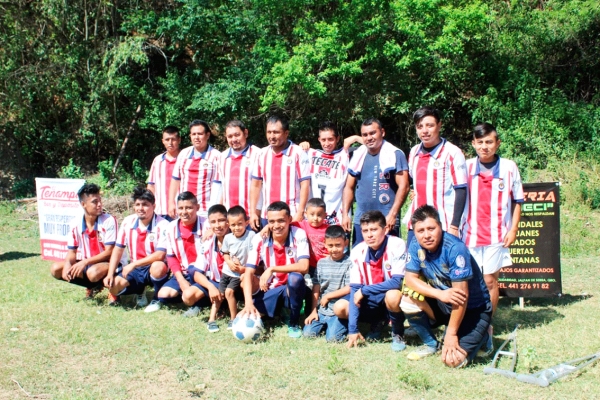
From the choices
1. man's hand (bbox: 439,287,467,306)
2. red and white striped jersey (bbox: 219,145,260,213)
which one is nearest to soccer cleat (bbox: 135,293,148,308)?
red and white striped jersey (bbox: 219,145,260,213)

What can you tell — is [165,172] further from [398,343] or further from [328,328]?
[398,343]

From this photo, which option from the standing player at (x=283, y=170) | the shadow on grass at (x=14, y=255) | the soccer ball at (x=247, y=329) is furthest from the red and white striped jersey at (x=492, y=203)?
the shadow on grass at (x=14, y=255)

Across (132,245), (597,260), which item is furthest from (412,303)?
(597,260)

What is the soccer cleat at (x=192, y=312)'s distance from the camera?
5777 millimetres

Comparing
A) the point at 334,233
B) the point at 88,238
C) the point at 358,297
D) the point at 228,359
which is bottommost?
Result: the point at 228,359

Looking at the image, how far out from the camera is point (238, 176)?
621 cm

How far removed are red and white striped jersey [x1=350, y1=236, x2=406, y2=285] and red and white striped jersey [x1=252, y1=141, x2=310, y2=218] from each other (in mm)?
1166

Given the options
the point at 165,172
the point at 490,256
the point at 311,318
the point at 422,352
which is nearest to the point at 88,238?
the point at 165,172

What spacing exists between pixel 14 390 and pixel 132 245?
94.3 inches

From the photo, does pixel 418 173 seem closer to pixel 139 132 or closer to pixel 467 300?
pixel 467 300

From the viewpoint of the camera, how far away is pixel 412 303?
448 centimetres

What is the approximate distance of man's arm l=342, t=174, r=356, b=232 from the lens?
5613 mm

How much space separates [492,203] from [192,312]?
3.11m

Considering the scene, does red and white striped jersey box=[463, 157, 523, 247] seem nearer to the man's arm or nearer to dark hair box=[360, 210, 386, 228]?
dark hair box=[360, 210, 386, 228]
